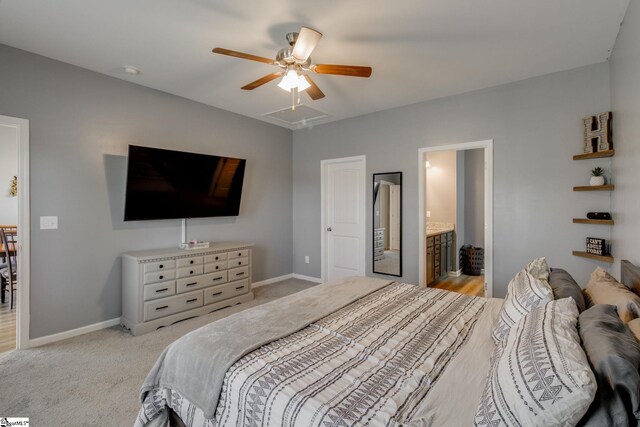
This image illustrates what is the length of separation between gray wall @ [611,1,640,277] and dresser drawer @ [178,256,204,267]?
3846 mm

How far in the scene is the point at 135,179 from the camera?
3.26 meters

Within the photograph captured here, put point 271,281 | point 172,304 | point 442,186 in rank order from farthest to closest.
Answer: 1. point 442,186
2. point 271,281
3. point 172,304

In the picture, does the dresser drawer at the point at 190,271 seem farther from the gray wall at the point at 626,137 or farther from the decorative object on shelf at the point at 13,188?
the decorative object on shelf at the point at 13,188

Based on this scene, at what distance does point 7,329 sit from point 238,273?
2.38m

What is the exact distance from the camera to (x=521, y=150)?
3.32 metres

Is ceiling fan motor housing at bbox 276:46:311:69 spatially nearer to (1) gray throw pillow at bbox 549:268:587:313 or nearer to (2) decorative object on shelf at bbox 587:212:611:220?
(1) gray throw pillow at bbox 549:268:587:313

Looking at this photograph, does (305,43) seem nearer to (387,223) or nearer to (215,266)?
(215,266)

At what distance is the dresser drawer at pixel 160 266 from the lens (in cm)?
315

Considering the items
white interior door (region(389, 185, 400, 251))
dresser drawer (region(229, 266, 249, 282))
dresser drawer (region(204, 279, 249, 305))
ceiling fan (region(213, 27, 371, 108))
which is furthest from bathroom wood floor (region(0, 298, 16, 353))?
white interior door (region(389, 185, 400, 251))

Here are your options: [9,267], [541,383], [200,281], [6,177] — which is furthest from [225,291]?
[6,177]

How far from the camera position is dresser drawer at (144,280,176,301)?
10.3 ft

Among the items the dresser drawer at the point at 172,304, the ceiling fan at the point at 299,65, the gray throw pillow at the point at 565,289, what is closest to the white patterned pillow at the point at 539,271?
the gray throw pillow at the point at 565,289

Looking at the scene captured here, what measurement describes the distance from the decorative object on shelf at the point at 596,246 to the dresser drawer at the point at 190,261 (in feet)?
13.3

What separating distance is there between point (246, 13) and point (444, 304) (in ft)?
8.40
